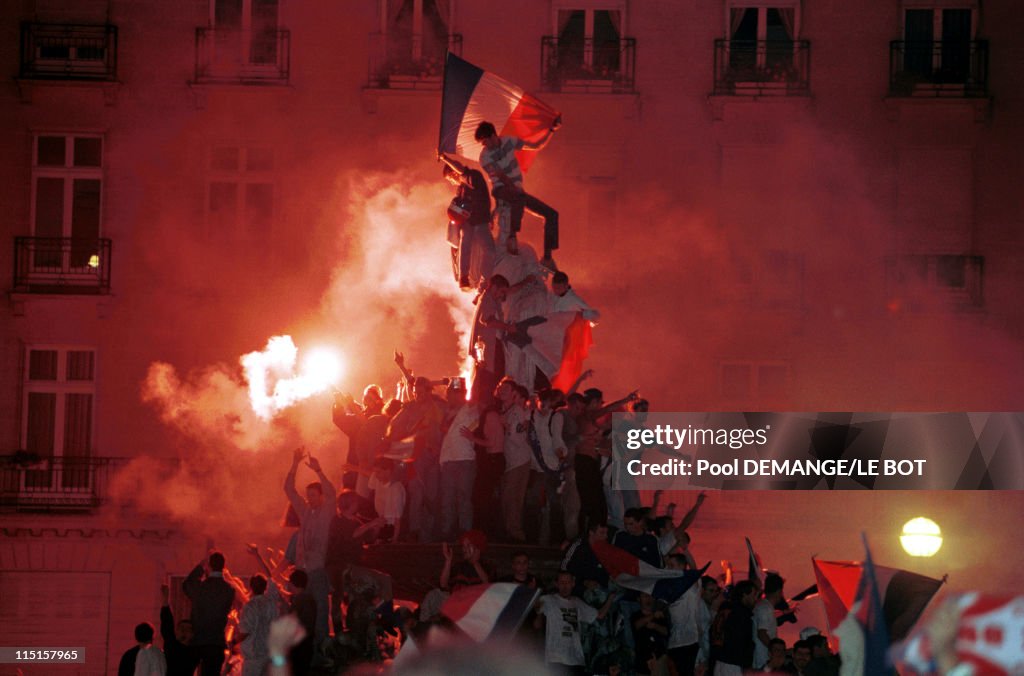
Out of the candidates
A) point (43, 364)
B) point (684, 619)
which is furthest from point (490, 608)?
point (43, 364)

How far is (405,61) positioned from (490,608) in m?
18.0

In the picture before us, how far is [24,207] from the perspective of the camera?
3331cm

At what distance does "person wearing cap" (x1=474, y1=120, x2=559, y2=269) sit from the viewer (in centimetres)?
2169

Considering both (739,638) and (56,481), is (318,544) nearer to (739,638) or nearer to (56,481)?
(739,638)

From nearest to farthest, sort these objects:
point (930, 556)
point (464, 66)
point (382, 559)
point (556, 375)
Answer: point (382, 559) < point (556, 375) < point (464, 66) < point (930, 556)

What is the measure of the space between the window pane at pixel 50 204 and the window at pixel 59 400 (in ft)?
6.96

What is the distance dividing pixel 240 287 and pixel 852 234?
1043 centimetres

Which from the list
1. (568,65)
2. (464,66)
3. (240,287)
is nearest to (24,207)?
(240,287)

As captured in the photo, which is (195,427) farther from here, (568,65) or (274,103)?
(568,65)

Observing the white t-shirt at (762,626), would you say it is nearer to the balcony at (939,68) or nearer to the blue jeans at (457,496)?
the blue jeans at (457,496)

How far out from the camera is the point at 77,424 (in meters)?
33.0

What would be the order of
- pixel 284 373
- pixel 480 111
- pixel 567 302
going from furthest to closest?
pixel 284 373 → pixel 480 111 → pixel 567 302

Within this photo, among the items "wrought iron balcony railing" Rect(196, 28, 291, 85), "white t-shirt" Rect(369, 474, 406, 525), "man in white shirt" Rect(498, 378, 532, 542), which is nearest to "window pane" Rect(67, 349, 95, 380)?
"wrought iron balcony railing" Rect(196, 28, 291, 85)

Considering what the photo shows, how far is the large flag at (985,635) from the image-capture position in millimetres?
12516
